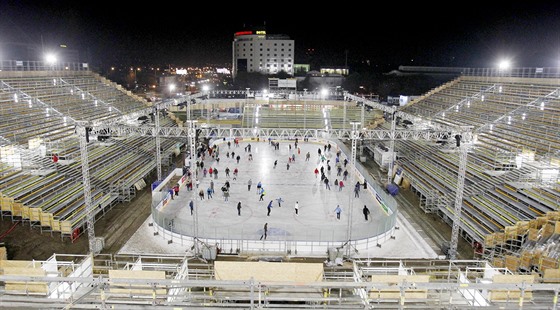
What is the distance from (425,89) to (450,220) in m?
71.4

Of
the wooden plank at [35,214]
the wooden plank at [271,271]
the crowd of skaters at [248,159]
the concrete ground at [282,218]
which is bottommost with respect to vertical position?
the concrete ground at [282,218]

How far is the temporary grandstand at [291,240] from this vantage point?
387 inches

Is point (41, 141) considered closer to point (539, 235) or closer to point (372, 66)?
point (539, 235)

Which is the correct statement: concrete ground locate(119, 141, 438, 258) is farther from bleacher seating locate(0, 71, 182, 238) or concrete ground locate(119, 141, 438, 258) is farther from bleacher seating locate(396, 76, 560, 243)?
bleacher seating locate(0, 71, 182, 238)

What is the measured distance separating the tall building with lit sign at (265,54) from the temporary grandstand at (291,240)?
260 ft

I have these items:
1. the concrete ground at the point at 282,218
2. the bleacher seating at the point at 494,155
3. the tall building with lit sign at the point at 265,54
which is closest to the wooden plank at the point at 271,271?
the concrete ground at the point at 282,218

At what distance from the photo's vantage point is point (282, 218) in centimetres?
2336

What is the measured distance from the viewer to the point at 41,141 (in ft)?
87.9

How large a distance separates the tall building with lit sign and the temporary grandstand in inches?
3119

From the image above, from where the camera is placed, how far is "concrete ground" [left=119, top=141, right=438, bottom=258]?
20375 millimetres

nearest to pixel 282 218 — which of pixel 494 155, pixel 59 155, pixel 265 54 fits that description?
pixel 59 155

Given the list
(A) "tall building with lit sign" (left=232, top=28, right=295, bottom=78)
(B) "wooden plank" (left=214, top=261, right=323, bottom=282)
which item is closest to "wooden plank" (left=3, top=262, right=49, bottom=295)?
(B) "wooden plank" (left=214, top=261, right=323, bottom=282)

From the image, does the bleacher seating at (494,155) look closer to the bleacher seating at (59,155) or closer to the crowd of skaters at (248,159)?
the crowd of skaters at (248,159)

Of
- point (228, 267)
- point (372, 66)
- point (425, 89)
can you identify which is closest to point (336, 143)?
point (228, 267)
